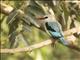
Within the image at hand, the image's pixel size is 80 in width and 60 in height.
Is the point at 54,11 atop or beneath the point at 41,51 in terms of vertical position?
atop

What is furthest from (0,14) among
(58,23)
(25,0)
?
(58,23)

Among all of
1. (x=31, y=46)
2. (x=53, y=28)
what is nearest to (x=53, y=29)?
(x=53, y=28)

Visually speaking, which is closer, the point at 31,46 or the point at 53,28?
the point at 31,46

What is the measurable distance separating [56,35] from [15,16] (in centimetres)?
30

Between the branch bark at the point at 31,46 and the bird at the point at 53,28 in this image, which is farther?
the bird at the point at 53,28

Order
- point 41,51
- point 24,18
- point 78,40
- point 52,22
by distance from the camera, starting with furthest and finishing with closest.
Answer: point 41,51, point 78,40, point 52,22, point 24,18

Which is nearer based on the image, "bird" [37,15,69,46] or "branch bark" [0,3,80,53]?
"branch bark" [0,3,80,53]

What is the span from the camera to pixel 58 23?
7.65ft

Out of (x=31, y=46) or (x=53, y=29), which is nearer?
(x=31, y=46)

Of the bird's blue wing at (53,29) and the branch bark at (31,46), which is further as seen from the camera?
the bird's blue wing at (53,29)

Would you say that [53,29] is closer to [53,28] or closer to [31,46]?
[53,28]

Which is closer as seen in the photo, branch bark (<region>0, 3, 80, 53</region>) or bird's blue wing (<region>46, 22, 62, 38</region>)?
branch bark (<region>0, 3, 80, 53</region>)

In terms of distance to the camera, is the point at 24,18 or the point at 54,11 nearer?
the point at 24,18

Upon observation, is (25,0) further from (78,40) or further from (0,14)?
(78,40)
